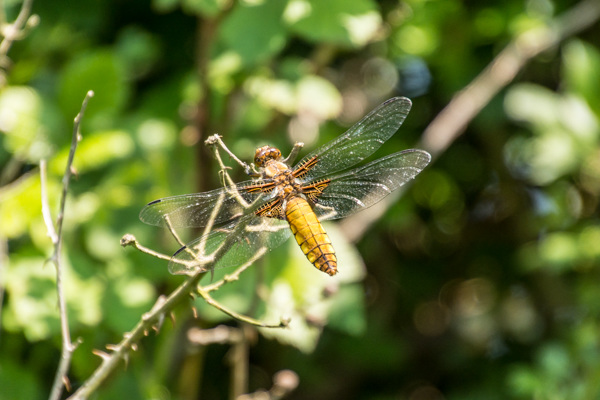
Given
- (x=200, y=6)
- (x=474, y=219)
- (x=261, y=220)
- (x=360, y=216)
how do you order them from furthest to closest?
(x=474, y=219)
(x=360, y=216)
(x=200, y=6)
(x=261, y=220)

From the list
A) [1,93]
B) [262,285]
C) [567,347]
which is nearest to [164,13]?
[1,93]

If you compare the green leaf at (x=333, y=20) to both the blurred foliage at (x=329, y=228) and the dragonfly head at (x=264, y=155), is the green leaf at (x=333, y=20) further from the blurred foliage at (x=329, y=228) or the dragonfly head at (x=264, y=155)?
the dragonfly head at (x=264, y=155)

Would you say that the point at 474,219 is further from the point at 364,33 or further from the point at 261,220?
the point at 261,220

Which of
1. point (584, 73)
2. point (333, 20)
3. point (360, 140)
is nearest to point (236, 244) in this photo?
point (360, 140)

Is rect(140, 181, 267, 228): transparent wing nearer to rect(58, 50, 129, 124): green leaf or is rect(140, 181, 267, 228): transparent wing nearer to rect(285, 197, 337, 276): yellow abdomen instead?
rect(285, 197, 337, 276): yellow abdomen

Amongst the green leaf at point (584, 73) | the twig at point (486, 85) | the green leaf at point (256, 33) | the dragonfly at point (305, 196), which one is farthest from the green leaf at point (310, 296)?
the green leaf at point (584, 73)
